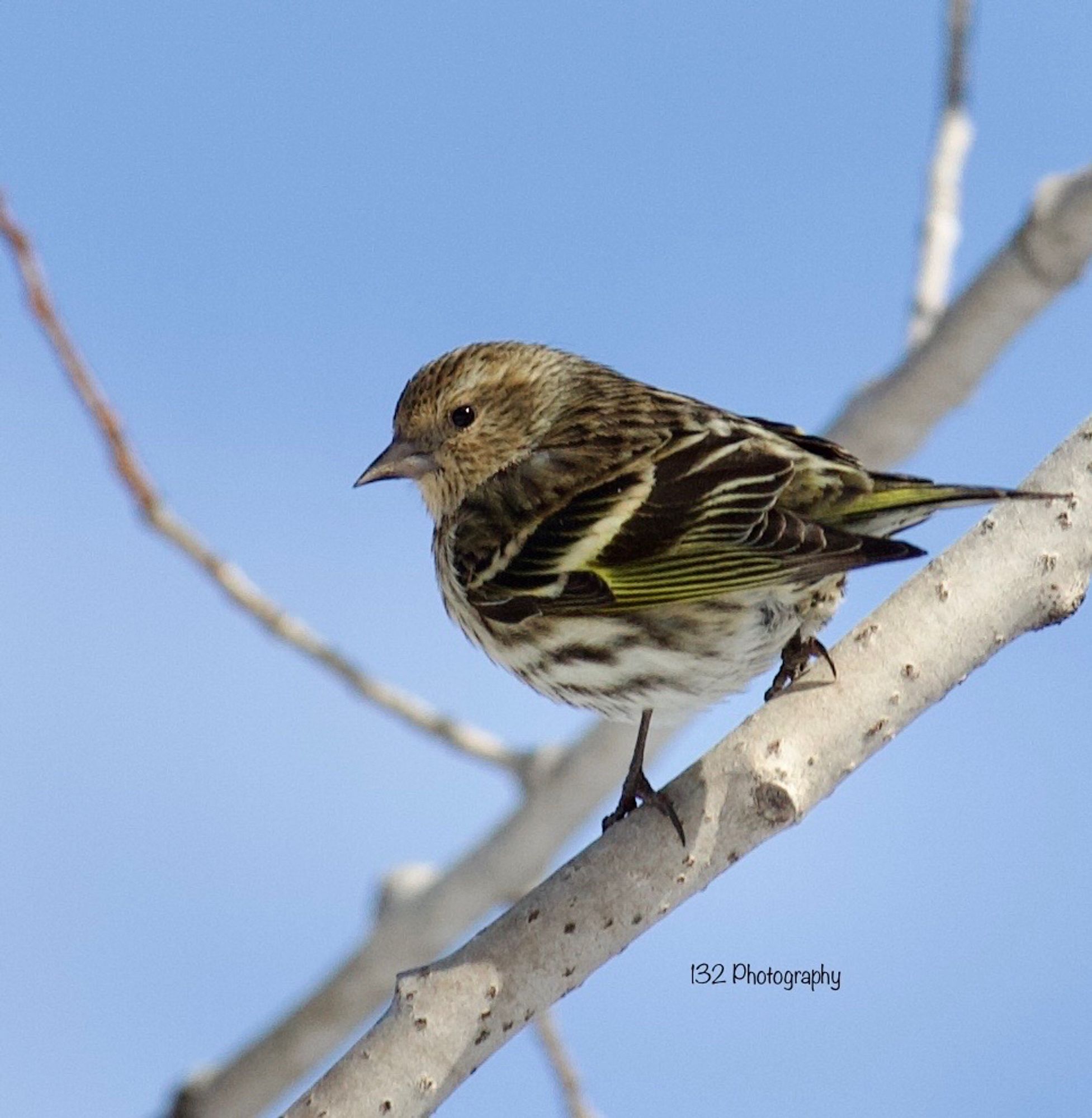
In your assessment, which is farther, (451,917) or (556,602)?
(451,917)

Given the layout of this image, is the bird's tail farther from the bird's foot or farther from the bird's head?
the bird's head

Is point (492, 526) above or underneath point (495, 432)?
underneath

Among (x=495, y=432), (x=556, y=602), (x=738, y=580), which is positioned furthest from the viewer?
(x=495, y=432)

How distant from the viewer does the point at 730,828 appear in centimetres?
255

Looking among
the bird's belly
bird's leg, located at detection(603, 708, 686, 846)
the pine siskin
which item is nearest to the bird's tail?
the pine siskin

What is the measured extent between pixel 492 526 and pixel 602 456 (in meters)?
0.27

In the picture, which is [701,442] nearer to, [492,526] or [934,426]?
[492,526]

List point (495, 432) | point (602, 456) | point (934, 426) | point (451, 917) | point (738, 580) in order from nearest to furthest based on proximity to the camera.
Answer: point (738, 580) → point (602, 456) → point (495, 432) → point (934, 426) → point (451, 917)

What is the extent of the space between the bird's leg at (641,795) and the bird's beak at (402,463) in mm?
782

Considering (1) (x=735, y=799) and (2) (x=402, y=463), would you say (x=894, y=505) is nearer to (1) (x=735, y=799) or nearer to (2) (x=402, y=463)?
(1) (x=735, y=799)

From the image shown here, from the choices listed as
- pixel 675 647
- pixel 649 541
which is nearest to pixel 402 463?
pixel 649 541

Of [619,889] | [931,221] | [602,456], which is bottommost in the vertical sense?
[619,889]

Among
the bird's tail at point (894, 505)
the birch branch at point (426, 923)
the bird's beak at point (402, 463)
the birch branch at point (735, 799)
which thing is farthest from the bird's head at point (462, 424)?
the birch branch at point (426, 923)

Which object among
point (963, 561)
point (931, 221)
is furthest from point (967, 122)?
point (963, 561)
